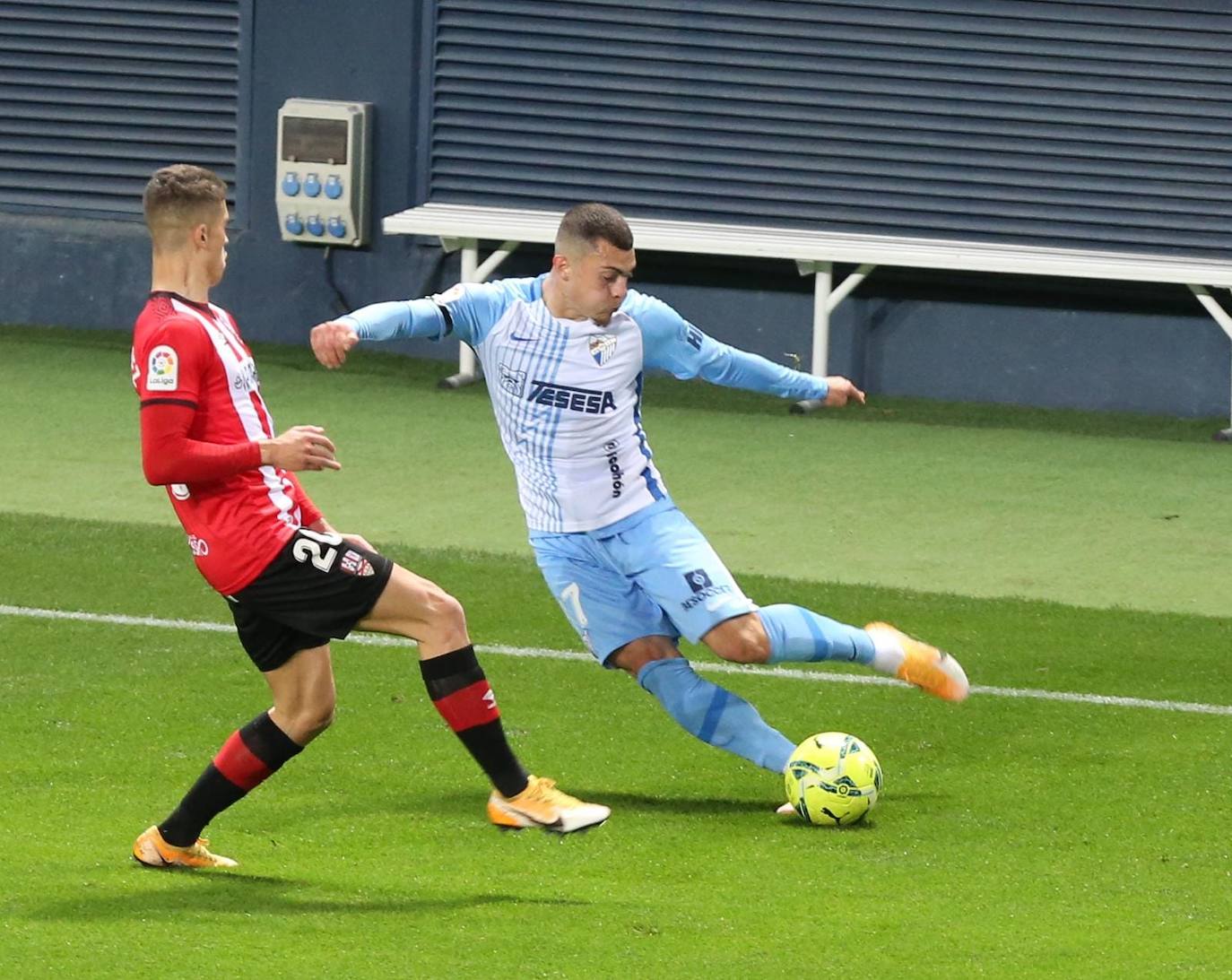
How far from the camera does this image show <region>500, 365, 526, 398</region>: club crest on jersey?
6379 millimetres

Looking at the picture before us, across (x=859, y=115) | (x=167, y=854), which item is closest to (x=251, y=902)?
(x=167, y=854)

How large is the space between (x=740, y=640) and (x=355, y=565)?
1.31 meters

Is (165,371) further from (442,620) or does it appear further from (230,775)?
(230,775)

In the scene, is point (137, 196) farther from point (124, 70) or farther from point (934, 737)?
point (934, 737)

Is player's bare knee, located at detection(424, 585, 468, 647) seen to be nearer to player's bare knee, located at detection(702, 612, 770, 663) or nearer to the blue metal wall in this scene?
player's bare knee, located at detection(702, 612, 770, 663)

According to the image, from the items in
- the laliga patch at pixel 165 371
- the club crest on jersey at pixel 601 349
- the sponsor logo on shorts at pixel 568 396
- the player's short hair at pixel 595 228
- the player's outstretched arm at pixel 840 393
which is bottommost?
the sponsor logo on shorts at pixel 568 396

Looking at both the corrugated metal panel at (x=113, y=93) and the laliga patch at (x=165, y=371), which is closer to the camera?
the laliga patch at (x=165, y=371)

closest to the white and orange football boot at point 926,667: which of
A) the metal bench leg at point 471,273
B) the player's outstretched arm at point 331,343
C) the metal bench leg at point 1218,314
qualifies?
the player's outstretched arm at point 331,343

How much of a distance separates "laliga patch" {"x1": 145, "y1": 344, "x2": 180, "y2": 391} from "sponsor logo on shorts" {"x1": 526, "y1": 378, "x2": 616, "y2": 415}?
4.67 ft

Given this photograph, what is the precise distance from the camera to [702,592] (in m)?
6.25

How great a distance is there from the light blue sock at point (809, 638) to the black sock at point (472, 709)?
3.35 ft

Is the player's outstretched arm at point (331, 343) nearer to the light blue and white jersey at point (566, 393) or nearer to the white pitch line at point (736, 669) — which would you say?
the light blue and white jersey at point (566, 393)

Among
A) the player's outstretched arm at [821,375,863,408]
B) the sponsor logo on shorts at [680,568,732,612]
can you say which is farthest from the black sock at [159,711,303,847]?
the player's outstretched arm at [821,375,863,408]

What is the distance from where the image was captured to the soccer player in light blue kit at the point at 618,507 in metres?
6.27
